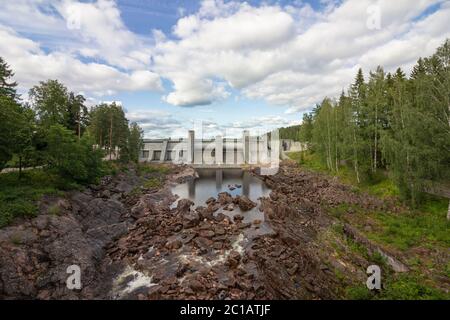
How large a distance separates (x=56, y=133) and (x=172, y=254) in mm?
16977

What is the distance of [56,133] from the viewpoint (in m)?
23.4

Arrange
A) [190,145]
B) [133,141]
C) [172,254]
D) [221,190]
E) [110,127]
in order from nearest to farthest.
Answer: [172,254], [221,190], [110,127], [133,141], [190,145]

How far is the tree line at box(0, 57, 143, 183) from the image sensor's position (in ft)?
64.6

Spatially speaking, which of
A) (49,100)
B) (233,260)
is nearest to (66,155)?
(49,100)

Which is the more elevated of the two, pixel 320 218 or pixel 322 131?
pixel 322 131

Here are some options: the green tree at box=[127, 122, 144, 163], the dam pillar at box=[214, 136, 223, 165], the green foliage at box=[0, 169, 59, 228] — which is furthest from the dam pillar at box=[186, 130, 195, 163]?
the green foliage at box=[0, 169, 59, 228]

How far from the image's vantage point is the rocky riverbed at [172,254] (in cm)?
1234

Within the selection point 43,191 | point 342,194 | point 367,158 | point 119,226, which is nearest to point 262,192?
point 342,194

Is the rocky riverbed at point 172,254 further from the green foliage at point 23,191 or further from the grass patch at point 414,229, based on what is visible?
the grass patch at point 414,229

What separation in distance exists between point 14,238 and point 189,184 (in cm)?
2956

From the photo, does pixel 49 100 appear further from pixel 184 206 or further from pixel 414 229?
pixel 414 229

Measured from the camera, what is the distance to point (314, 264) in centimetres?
1435
